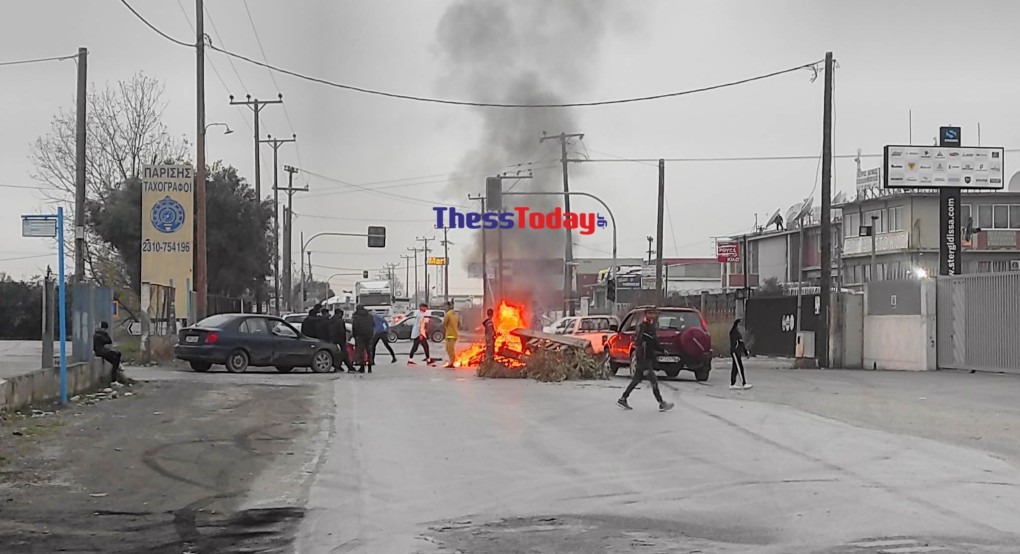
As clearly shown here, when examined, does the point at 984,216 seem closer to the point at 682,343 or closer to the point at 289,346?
the point at 682,343

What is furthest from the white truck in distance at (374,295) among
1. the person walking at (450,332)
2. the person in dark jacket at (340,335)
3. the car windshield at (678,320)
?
the car windshield at (678,320)

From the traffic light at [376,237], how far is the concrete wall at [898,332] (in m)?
31.3

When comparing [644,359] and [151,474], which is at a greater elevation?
[644,359]

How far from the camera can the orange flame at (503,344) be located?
87.5ft

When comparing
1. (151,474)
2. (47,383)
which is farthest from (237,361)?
(151,474)

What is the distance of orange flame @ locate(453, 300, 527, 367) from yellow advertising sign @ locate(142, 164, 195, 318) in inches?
326

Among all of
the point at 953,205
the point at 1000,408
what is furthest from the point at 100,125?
the point at 1000,408

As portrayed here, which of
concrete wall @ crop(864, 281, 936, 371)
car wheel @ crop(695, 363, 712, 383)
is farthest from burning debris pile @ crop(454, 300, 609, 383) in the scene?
concrete wall @ crop(864, 281, 936, 371)

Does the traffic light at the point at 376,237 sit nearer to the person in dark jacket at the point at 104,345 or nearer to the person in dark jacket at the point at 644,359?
the person in dark jacket at the point at 104,345

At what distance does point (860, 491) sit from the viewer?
1012 cm

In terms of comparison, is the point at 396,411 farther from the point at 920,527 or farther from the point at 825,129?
the point at 825,129

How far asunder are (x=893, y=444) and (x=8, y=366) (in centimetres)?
1872

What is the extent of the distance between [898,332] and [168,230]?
809 inches

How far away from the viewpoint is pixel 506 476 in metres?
11.2
